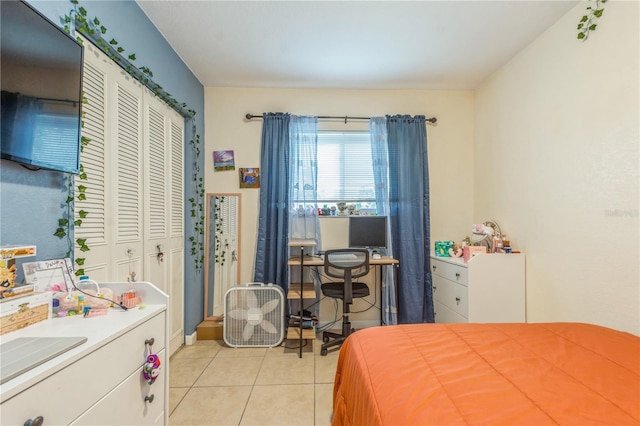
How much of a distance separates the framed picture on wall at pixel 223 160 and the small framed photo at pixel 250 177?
15 centimetres

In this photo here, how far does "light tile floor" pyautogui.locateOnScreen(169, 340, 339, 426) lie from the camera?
1769 millimetres

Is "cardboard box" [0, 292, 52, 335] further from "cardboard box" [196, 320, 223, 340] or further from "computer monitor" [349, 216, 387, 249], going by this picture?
"computer monitor" [349, 216, 387, 249]

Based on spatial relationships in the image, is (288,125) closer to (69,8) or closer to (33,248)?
(69,8)

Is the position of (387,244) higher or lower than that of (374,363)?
higher

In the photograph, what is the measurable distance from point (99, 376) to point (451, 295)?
2.73 metres

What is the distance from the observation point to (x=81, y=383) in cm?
88

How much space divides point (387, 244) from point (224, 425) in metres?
2.09

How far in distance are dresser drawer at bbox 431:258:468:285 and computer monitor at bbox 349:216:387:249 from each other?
604 millimetres

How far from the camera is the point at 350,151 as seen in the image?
3.27 metres

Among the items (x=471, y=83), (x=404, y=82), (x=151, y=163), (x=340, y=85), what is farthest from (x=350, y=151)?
(x=151, y=163)

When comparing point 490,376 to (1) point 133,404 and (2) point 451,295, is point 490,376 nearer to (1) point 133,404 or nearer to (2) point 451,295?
(1) point 133,404

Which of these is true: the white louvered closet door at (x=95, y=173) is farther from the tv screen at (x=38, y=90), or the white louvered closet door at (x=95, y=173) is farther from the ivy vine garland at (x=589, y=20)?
the ivy vine garland at (x=589, y=20)

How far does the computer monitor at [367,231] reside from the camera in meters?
3.03

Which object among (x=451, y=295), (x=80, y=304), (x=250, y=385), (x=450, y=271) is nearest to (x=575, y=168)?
(x=450, y=271)
